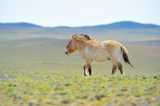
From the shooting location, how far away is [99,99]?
7.30 meters

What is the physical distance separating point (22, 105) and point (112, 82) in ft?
12.0

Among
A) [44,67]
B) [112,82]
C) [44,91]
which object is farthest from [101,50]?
[44,67]

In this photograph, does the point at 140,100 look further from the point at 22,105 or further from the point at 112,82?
the point at 22,105

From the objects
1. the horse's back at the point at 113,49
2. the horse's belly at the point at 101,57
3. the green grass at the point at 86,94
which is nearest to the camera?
the green grass at the point at 86,94

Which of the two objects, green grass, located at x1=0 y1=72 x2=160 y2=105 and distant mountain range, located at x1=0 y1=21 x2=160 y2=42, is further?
distant mountain range, located at x1=0 y1=21 x2=160 y2=42

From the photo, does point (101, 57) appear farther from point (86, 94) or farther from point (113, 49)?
point (86, 94)

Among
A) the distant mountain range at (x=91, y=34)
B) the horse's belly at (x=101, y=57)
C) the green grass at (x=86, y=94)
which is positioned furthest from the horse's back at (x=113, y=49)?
the distant mountain range at (x=91, y=34)

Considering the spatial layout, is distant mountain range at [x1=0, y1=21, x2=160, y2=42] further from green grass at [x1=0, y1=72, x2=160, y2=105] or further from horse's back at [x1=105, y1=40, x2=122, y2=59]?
green grass at [x1=0, y1=72, x2=160, y2=105]

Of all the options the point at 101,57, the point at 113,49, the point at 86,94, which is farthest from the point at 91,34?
the point at 86,94

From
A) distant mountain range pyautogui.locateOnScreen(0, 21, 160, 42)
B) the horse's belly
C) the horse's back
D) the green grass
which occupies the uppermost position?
distant mountain range pyautogui.locateOnScreen(0, 21, 160, 42)

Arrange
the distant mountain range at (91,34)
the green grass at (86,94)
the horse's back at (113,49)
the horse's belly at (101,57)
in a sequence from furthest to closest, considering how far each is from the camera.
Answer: the distant mountain range at (91,34), the horse's belly at (101,57), the horse's back at (113,49), the green grass at (86,94)

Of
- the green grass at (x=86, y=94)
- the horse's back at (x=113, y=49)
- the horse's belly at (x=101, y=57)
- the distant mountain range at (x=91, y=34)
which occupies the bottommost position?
the green grass at (x=86, y=94)

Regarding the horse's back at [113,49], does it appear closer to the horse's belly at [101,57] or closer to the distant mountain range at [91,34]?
the horse's belly at [101,57]

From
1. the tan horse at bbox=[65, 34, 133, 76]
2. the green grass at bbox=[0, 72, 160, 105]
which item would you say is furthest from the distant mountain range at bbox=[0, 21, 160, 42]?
the green grass at bbox=[0, 72, 160, 105]
